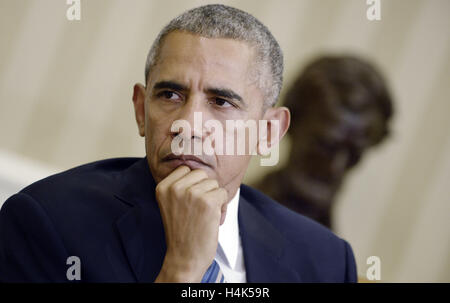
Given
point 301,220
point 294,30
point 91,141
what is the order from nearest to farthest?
1. point 301,220
2. point 91,141
3. point 294,30

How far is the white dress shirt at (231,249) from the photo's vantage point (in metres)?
1.47

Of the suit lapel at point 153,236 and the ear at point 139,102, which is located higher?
the ear at point 139,102

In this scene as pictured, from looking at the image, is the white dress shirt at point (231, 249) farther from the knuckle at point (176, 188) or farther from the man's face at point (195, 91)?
the knuckle at point (176, 188)

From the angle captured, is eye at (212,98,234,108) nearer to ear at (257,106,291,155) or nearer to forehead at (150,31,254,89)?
forehead at (150,31,254,89)

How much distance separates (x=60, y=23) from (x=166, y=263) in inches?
88.6

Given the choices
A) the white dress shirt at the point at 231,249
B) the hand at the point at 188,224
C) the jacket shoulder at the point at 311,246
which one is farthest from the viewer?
the jacket shoulder at the point at 311,246

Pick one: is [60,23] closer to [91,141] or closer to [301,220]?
[91,141]

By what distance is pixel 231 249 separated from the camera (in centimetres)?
151

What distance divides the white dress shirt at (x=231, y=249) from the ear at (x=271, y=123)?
161 mm

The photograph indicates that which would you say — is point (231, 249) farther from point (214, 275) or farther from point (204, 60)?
point (204, 60)

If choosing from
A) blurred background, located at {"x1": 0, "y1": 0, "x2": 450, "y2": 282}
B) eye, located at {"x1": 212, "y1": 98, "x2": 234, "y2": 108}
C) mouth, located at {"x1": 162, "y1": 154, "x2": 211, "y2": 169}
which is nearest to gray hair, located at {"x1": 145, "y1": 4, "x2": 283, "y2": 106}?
eye, located at {"x1": 212, "y1": 98, "x2": 234, "y2": 108}

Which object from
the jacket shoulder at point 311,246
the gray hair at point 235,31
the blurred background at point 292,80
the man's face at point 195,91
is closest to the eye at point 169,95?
the man's face at point 195,91

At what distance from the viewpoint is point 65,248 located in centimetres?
125
